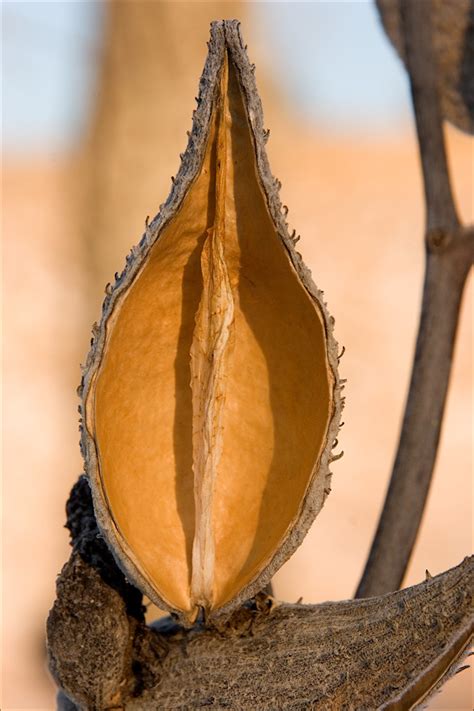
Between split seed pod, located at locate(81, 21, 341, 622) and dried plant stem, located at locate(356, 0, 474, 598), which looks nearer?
split seed pod, located at locate(81, 21, 341, 622)

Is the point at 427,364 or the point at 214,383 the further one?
the point at 427,364

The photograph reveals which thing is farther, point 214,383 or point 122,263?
point 122,263

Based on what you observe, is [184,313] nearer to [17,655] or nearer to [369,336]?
[17,655]

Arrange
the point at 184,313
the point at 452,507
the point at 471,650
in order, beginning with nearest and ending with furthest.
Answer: the point at 471,650 → the point at 184,313 → the point at 452,507

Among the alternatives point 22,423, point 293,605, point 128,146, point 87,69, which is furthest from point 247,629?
point 22,423

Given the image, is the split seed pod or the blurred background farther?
the blurred background
